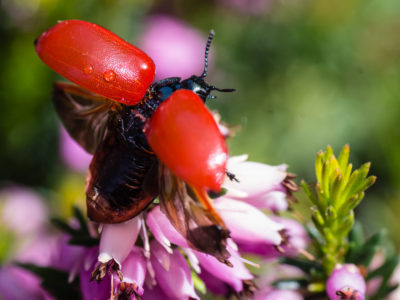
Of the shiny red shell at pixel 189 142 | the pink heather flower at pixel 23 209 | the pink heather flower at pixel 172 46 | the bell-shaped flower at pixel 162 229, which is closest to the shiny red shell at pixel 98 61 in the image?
the shiny red shell at pixel 189 142

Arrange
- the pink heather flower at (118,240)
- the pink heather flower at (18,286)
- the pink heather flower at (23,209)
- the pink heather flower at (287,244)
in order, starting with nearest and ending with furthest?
the pink heather flower at (118,240)
the pink heather flower at (287,244)
the pink heather flower at (18,286)
the pink heather flower at (23,209)

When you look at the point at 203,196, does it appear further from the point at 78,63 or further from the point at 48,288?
the point at 48,288

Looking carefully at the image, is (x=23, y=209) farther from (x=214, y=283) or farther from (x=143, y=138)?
(x=143, y=138)

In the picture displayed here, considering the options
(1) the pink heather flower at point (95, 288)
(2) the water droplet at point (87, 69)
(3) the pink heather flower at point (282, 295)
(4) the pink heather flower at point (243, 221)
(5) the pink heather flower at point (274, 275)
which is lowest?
(5) the pink heather flower at point (274, 275)

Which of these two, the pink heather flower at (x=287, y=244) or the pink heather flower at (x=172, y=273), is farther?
the pink heather flower at (x=287, y=244)

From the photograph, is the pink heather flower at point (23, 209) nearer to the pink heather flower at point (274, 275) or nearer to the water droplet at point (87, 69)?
the pink heather flower at point (274, 275)

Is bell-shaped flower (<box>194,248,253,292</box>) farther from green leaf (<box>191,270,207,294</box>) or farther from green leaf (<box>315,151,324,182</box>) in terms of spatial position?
green leaf (<box>315,151,324,182</box>)


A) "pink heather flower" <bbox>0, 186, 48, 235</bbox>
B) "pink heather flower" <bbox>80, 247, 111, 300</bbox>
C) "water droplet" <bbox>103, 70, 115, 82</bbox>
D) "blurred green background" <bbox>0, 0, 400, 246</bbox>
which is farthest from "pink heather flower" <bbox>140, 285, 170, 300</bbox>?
"blurred green background" <bbox>0, 0, 400, 246</bbox>

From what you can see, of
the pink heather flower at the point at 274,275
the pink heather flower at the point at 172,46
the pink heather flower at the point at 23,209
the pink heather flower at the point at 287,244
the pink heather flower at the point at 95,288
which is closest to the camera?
the pink heather flower at the point at 95,288

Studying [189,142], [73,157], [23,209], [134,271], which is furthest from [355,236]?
[73,157]
